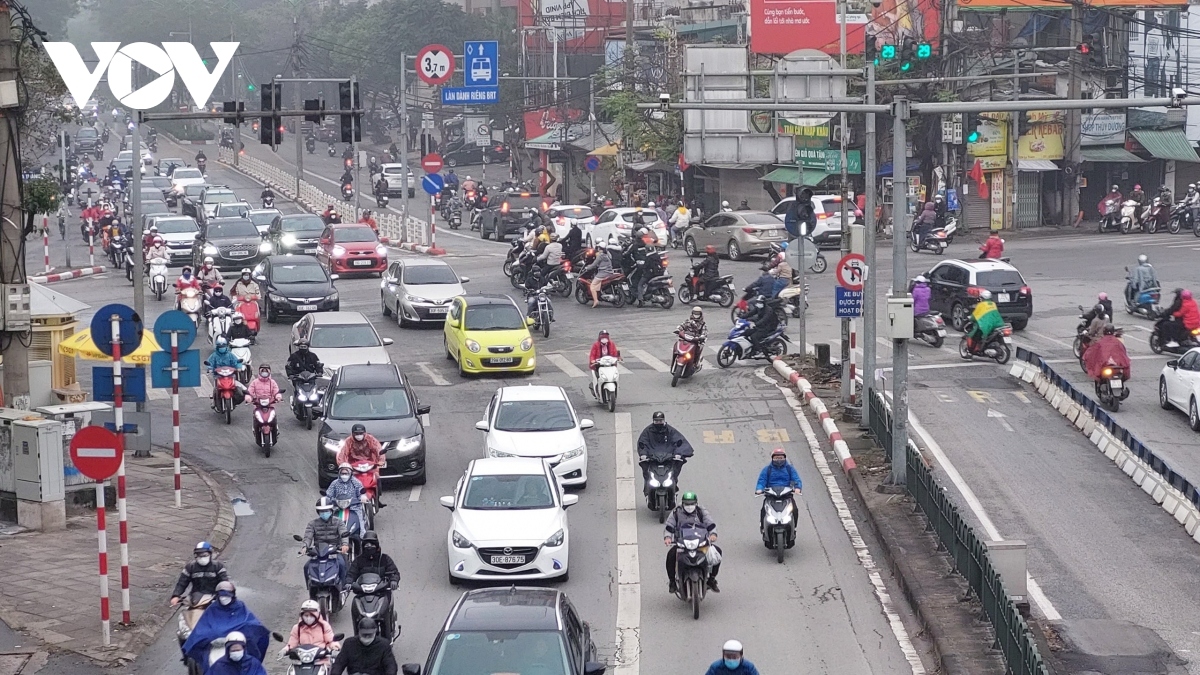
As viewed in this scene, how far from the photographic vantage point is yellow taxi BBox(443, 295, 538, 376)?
30.9m

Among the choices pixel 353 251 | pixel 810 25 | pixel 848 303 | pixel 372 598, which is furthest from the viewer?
pixel 810 25

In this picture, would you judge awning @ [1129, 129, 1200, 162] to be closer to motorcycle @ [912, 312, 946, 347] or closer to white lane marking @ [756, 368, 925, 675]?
motorcycle @ [912, 312, 946, 347]

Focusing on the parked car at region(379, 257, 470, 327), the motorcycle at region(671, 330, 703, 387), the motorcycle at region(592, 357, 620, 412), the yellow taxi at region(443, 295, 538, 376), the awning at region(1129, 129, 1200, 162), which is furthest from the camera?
the awning at region(1129, 129, 1200, 162)

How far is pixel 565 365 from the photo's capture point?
32.6 metres

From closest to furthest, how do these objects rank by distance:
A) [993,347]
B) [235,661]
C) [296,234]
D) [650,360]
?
[235,661]
[993,347]
[650,360]
[296,234]

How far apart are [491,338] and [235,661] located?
18.0 meters

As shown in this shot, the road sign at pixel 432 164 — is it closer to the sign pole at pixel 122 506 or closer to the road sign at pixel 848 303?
the road sign at pixel 848 303

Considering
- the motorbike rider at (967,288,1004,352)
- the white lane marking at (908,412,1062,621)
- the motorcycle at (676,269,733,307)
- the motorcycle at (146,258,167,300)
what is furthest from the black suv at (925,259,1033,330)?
the motorcycle at (146,258,167,300)

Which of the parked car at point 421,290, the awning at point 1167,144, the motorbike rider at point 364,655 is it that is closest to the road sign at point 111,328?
the motorbike rider at point 364,655

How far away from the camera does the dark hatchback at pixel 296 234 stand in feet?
160

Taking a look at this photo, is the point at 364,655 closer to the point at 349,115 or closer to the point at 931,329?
the point at 349,115

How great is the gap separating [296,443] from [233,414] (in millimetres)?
A: 2793

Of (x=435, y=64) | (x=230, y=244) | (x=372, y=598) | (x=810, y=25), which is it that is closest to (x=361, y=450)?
(x=372, y=598)

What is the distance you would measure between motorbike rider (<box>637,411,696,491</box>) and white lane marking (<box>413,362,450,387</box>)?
9.87 metres
